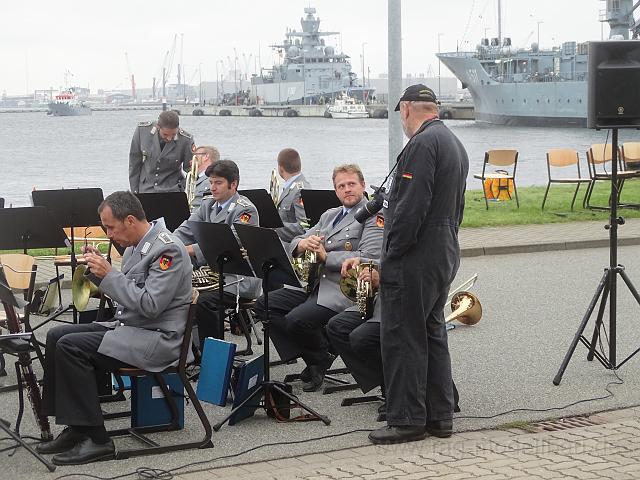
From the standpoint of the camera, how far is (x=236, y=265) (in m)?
8.36

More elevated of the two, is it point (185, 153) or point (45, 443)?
point (185, 153)

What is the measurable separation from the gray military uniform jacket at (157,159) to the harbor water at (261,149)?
1885cm

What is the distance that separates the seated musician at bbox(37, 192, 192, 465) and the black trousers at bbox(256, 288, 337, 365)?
4.88 ft

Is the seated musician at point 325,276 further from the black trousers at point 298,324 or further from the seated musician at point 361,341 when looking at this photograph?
the seated musician at point 361,341

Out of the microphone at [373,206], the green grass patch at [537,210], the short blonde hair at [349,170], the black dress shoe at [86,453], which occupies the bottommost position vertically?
the green grass patch at [537,210]

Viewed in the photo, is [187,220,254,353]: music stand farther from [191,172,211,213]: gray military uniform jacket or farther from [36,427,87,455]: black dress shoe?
[191,172,211,213]: gray military uniform jacket

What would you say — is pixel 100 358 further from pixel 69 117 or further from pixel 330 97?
pixel 69 117

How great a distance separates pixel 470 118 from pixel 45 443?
4910 inches

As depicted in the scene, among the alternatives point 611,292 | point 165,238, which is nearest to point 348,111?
point 611,292

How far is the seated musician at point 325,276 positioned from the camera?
8250 millimetres

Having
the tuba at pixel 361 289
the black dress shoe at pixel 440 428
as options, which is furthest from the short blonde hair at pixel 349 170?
the black dress shoe at pixel 440 428

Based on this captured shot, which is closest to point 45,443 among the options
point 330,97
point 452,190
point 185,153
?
point 452,190

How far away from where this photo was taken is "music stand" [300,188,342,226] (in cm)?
988

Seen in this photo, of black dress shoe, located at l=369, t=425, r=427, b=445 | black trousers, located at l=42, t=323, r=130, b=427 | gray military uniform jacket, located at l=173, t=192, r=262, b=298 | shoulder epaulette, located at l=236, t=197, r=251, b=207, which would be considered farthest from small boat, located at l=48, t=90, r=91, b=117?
black dress shoe, located at l=369, t=425, r=427, b=445
